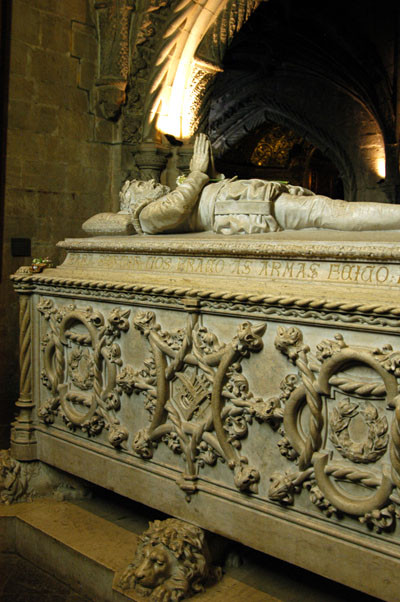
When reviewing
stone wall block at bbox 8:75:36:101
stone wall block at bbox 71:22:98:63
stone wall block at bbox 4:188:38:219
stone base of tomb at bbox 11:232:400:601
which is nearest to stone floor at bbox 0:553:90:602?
stone base of tomb at bbox 11:232:400:601

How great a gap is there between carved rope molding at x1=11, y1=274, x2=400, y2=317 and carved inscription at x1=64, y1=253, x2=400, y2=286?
0.39 feet

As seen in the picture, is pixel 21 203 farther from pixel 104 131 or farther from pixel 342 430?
pixel 342 430

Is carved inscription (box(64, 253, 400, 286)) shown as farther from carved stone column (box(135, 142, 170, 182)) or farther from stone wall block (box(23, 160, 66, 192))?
carved stone column (box(135, 142, 170, 182))

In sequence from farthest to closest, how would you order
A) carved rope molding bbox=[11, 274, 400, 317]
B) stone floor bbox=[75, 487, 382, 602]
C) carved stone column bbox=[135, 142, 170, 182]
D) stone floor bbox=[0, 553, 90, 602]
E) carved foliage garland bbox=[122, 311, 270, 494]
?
carved stone column bbox=[135, 142, 170, 182]
stone floor bbox=[0, 553, 90, 602]
stone floor bbox=[75, 487, 382, 602]
carved foliage garland bbox=[122, 311, 270, 494]
carved rope molding bbox=[11, 274, 400, 317]

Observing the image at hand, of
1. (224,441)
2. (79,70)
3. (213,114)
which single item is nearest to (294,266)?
(224,441)

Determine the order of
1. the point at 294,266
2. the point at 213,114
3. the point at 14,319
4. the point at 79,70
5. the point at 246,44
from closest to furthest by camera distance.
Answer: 1. the point at 294,266
2. the point at 14,319
3. the point at 79,70
4. the point at 246,44
5. the point at 213,114

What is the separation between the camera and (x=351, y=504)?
2158mm

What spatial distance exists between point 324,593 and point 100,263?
5.64 feet

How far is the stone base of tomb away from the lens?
2.13 metres

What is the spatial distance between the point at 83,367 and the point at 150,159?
246 centimetres

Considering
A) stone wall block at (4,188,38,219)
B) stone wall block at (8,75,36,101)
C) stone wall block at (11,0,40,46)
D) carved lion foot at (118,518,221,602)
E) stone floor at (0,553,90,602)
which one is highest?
stone wall block at (11,0,40,46)

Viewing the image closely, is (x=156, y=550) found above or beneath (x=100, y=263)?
beneath

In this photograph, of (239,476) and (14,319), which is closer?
(239,476)

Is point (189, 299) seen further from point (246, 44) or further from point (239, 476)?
point (246, 44)
